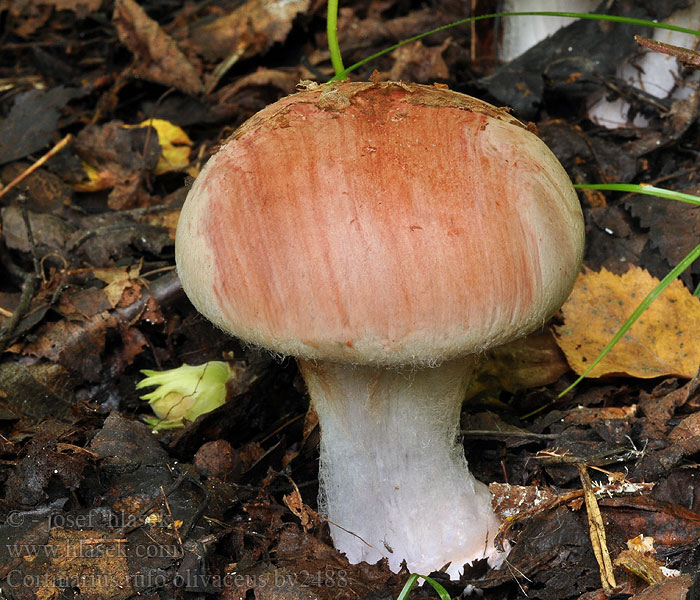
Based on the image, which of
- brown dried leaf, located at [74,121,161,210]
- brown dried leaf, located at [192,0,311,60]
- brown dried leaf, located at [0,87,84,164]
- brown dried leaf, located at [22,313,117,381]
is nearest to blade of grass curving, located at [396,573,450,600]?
brown dried leaf, located at [22,313,117,381]

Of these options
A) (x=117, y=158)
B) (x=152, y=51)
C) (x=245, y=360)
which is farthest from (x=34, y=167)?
(x=245, y=360)

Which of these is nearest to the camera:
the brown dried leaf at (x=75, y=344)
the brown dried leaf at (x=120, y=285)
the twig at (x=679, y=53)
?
the twig at (x=679, y=53)

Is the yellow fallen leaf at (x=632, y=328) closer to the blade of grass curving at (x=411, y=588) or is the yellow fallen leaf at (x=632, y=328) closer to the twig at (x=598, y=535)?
the twig at (x=598, y=535)

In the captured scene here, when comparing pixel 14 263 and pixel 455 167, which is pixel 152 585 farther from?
pixel 14 263

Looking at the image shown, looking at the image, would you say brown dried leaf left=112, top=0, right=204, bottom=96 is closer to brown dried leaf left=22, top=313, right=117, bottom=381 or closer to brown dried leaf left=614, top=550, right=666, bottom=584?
brown dried leaf left=22, top=313, right=117, bottom=381

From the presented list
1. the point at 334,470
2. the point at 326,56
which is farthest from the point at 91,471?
the point at 326,56

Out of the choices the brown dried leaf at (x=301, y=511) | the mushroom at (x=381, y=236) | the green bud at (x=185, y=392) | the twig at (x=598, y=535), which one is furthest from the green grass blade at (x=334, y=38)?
the twig at (x=598, y=535)

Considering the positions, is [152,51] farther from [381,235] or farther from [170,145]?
[381,235]
